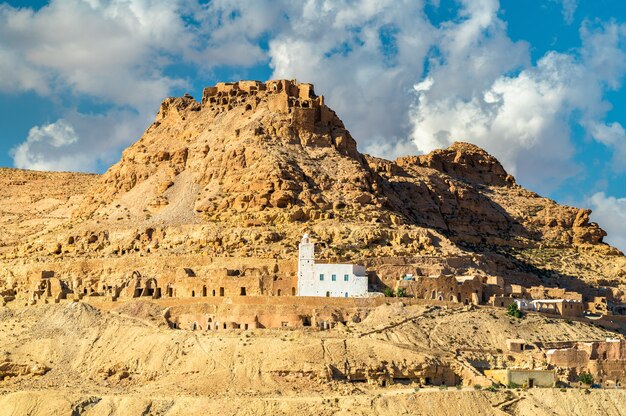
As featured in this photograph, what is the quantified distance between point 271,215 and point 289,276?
34.0 ft

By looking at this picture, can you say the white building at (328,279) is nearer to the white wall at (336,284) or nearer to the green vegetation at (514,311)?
the white wall at (336,284)

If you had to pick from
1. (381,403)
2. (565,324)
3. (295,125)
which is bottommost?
(381,403)

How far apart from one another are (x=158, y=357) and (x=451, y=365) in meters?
17.0

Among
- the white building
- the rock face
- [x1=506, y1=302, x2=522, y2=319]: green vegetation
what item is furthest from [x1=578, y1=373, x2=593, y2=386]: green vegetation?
the rock face

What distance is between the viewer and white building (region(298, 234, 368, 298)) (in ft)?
297

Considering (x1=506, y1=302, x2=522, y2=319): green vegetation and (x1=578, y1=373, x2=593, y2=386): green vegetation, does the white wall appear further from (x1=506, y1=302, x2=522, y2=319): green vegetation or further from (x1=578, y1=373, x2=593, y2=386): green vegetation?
(x1=578, y1=373, x2=593, y2=386): green vegetation

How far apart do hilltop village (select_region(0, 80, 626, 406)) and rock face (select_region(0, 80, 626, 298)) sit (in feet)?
0.61

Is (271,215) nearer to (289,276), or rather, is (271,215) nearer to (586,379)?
(289,276)

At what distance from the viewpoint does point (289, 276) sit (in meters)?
91.6

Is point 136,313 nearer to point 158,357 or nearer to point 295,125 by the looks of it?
point 158,357

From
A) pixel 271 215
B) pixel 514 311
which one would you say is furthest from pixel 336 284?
pixel 271 215

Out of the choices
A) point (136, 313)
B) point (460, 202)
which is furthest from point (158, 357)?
point (460, 202)

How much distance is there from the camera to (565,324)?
303 ft

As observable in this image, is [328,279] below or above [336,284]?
above
